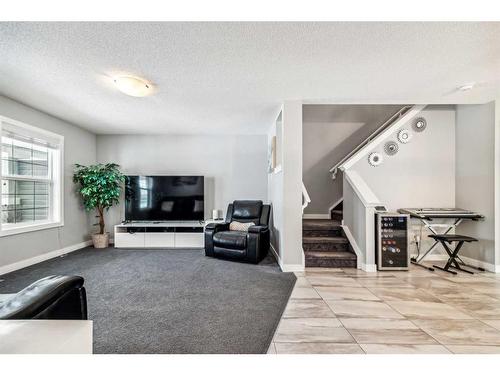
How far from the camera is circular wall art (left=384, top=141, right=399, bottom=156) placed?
3852mm

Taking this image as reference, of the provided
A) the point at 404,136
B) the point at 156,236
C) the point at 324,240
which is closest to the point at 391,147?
the point at 404,136

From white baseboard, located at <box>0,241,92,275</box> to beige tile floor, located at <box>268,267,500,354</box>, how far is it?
3.81 metres

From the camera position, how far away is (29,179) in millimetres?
3670

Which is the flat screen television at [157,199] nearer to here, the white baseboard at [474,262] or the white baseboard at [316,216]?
the white baseboard at [316,216]

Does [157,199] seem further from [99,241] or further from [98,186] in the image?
[99,241]

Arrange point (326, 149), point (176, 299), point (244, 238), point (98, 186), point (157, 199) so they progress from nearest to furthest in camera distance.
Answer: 1. point (176, 299)
2. point (244, 238)
3. point (98, 186)
4. point (157, 199)
5. point (326, 149)

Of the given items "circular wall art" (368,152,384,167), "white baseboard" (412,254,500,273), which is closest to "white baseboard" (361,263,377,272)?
"white baseboard" (412,254,500,273)

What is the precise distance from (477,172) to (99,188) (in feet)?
20.9

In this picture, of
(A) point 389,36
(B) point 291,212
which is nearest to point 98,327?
(B) point 291,212

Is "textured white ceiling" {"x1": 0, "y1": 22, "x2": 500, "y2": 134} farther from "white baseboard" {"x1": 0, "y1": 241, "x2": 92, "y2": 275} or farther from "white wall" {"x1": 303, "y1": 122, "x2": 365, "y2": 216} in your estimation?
"white baseboard" {"x1": 0, "y1": 241, "x2": 92, "y2": 275}

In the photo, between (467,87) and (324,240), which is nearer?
(467,87)

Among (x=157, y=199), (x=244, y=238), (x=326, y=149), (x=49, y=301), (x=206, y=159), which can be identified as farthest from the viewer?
(x=326, y=149)
